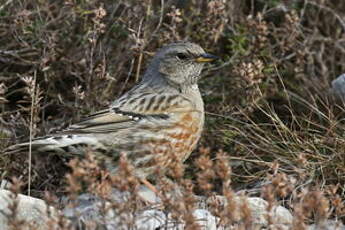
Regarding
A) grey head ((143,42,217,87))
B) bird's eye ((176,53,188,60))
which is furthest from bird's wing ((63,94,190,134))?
bird's eye ((176,53,188,60))

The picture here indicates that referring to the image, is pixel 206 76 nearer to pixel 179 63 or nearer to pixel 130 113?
pixel 179 63

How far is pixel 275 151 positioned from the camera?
16.5 ft

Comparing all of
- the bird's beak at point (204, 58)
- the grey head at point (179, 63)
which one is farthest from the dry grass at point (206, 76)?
the bird's beak at point (204, 58)

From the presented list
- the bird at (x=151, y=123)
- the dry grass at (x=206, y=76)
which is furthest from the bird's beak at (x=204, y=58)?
the dry grass at (x=206, y=76)

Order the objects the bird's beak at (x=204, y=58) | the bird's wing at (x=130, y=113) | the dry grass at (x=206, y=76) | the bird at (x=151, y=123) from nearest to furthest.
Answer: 1. the bird at (x=151, y=123)
2. the bird's wing at (x=130, y=113)
3. the dry grass at (x=206, y=76)
4. the bird's beak at (x=204, y=58)

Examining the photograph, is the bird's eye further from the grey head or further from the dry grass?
the dry grass

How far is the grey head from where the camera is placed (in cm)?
536

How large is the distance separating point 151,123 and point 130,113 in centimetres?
17

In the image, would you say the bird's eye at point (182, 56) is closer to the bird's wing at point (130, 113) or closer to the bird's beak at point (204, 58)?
the bird's beak at point (204, 58)

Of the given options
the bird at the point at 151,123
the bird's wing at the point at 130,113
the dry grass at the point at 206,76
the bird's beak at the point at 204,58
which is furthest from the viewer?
the bird's beak at the point at 204,58

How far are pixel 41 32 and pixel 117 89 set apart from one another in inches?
30.0

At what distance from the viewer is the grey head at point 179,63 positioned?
17.6ft

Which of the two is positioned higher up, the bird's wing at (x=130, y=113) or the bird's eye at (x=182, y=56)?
the bird's eye at (x=182, y=56)

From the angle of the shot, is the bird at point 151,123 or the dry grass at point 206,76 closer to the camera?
the bird at point 151,123
